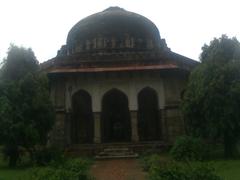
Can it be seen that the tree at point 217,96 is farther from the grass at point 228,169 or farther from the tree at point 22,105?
the tree at point 22,105

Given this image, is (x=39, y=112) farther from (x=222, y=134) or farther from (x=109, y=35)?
(x=109, y=35)

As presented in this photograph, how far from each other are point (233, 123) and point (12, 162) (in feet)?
22.5

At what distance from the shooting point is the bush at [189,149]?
11.9 metres

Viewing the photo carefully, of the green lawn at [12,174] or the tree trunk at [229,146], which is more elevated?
the tree trunk at [229,146]

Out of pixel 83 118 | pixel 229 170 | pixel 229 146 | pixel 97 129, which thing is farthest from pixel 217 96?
pixel 83 118

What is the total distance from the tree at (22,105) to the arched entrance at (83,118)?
4.87 m

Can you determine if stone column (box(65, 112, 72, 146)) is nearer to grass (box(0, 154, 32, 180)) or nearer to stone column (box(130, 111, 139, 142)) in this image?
stone column (box(130, 111, 139, 142))

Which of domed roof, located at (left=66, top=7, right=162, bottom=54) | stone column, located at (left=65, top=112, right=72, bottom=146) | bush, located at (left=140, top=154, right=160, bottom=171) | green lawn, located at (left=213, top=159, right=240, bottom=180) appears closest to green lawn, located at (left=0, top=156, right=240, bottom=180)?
green lawn, located at (left=213, top=159, right=240, bottom=180)

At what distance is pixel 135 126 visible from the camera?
1631cm

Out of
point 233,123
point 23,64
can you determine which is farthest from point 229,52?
point 23,64

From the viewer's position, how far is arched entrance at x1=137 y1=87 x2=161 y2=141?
725 inches

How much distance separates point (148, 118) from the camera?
18.7m

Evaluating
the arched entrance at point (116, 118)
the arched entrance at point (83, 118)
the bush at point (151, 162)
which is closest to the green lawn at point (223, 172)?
the bush at point (151, 162)

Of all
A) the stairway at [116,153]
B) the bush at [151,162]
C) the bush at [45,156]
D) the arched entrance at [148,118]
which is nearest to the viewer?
the bush at [151,162]
